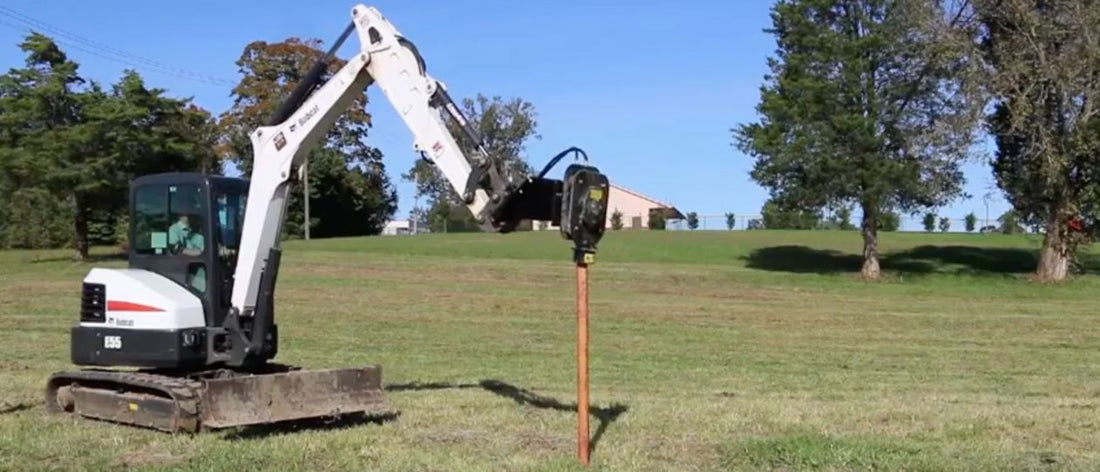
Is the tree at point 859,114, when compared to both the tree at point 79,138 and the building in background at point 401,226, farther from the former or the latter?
the building in background at point 401,226

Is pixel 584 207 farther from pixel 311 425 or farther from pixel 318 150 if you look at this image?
pixel 318 150

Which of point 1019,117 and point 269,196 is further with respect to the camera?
point 1019,117

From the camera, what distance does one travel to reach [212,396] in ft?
33.7

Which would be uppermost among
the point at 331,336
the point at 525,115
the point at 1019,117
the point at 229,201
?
the point at 525,115

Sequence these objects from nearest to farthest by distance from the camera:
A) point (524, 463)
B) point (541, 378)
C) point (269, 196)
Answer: point (524, 463)
point (269, 196)
point (541, 378)

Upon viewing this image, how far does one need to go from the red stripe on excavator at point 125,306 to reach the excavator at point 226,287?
14mm

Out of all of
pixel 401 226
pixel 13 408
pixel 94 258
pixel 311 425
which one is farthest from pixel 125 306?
pixel 401 226

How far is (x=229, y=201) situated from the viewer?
11383 mm

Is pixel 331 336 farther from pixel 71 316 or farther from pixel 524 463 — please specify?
pixel 524 463

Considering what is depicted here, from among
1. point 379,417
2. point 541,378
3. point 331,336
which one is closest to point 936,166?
point 331,336

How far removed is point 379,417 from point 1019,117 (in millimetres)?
34511

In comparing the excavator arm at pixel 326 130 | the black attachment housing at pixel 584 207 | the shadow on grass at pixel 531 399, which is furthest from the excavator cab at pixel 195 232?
the black attachment housing at pixel 584 207

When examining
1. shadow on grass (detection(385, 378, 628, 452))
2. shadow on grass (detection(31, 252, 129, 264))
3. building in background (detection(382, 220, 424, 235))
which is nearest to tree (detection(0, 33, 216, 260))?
shadow on grass (detection(31, 252, 129, 264))

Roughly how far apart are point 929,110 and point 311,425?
129 ft
